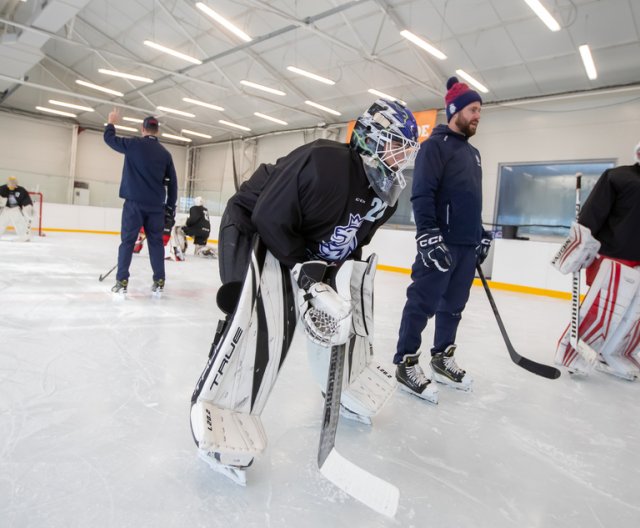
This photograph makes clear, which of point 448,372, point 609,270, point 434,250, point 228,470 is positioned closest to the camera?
point 228,470

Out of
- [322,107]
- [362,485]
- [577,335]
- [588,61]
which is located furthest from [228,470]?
[322,107]

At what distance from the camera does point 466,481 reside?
1.25m

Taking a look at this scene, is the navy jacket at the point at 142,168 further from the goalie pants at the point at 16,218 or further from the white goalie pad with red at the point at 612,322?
the goalie pants at the point at 16,218

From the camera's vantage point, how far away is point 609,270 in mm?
2330

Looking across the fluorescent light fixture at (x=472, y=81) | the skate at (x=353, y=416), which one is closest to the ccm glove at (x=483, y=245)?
the skate at (x=353, y=416)

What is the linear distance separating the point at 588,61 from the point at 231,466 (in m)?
7.66

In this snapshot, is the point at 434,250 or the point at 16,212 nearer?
the point at 434,250

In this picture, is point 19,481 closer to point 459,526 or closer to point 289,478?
point 289,478

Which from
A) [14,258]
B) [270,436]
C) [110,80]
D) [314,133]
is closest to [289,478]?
[270,436]

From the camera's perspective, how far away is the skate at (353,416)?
61.7 inches

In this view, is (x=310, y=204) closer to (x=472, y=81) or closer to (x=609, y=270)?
(x=609, y=270)

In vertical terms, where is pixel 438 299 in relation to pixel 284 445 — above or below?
above

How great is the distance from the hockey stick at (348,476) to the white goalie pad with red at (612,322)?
68.1 inches

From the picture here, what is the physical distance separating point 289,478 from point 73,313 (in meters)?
2.22
